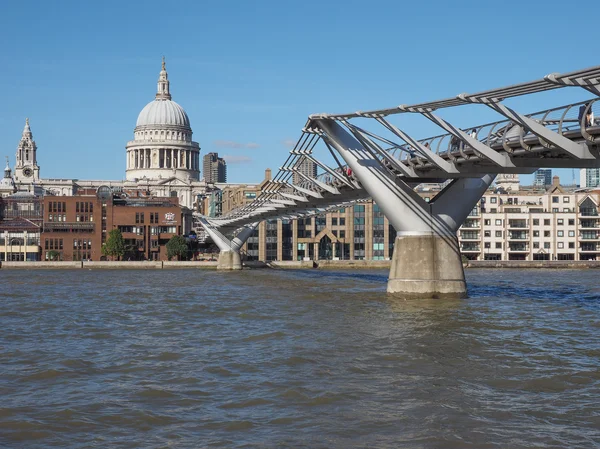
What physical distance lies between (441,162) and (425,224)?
5.91 m

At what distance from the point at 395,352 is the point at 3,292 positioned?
36258 mm

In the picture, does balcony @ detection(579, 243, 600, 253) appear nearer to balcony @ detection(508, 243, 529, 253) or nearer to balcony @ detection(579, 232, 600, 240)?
balcony @ detection(579, 232, 600, 240)

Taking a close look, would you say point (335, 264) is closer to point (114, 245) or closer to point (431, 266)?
point (114, 245)

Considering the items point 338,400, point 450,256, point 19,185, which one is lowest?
point 338,400

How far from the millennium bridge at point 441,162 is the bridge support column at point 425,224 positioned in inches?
1.8

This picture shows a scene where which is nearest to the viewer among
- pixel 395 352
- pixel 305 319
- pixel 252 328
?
pixel 395 352

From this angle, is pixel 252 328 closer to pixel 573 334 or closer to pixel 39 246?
pixel 573 334

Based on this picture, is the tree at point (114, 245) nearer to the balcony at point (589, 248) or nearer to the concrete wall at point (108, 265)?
the concrete wall at point (108, 265)

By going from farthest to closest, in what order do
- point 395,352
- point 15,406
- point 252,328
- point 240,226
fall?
point 240,226
point 252,328
point 395,352
point 15,406

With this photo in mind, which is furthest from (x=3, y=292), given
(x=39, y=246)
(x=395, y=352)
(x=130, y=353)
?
(x=39, y=246)

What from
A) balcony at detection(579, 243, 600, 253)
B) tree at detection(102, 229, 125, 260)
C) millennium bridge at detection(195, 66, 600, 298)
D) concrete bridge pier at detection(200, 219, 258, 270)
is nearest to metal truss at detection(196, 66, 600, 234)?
millennium bridge at detection(195, 66, 600, 298)

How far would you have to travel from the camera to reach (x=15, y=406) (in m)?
17.2

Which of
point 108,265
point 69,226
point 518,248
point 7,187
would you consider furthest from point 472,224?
point 7,187

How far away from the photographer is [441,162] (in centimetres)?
3688
